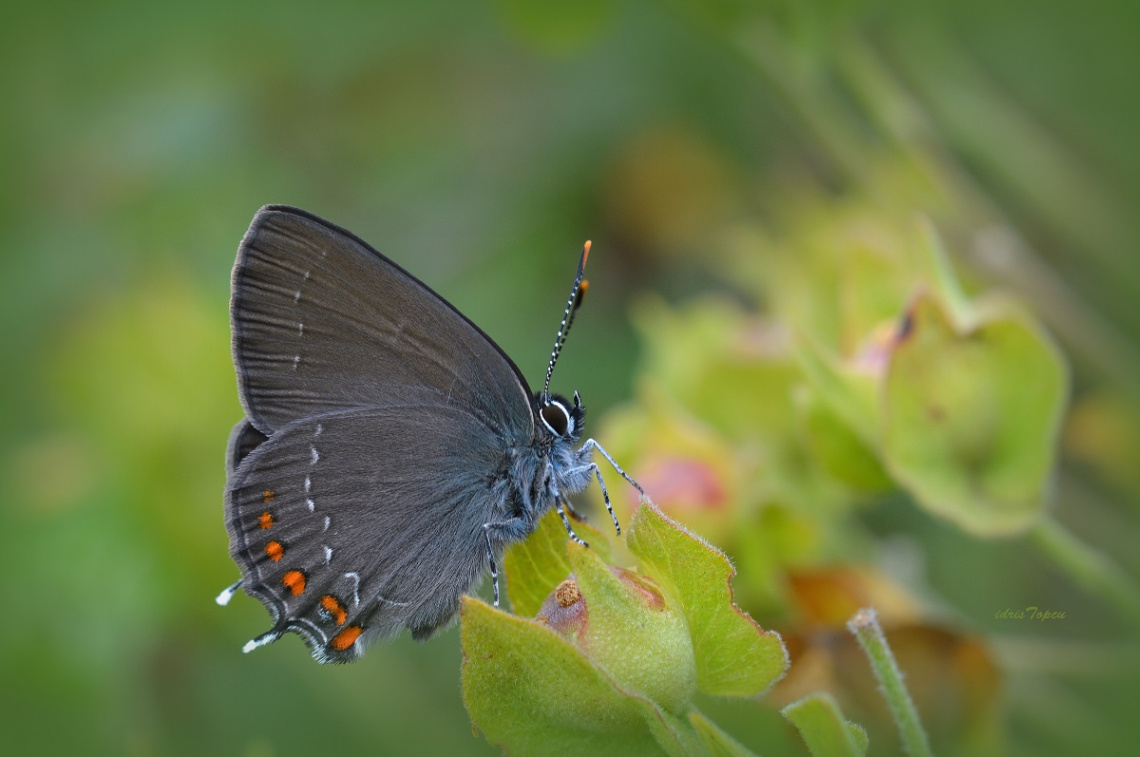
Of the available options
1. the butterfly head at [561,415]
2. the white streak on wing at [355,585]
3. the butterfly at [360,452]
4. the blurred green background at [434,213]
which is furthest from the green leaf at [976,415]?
the white streak on wing at [355,585]

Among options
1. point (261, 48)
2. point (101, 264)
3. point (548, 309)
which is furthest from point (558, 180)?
point (101, 264)

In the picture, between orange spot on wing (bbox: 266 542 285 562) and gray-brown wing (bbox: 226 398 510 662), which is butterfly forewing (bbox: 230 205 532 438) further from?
orange spot on wing (bbox: 266 542 285 562)

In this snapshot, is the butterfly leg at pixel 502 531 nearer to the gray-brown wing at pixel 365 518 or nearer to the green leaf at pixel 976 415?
the gray-brown wing at pixel 365 518

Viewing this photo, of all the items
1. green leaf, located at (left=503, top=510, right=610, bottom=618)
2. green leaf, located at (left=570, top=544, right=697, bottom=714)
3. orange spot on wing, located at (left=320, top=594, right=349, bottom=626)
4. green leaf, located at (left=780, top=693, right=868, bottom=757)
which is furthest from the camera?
orange spot on wing, located at (left=320, top=594, right=349, bottom=626)

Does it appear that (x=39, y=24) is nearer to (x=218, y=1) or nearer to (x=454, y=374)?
(x=218, y=1)
